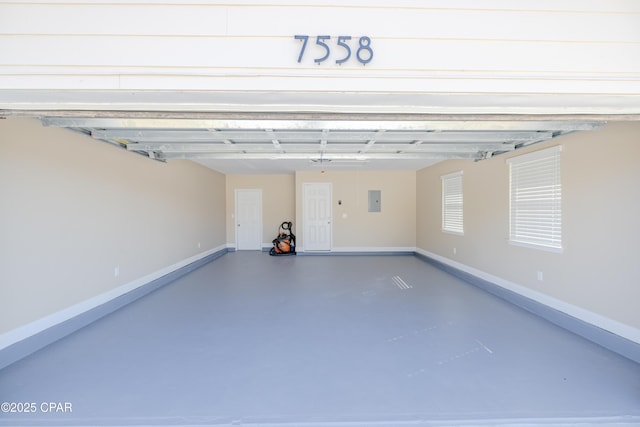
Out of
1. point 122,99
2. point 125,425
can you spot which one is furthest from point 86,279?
point 122,99

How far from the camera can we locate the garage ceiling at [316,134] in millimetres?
2213

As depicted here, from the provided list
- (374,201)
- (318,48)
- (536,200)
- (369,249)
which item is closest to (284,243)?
(369,249)

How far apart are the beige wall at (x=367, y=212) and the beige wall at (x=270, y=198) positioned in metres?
0.70

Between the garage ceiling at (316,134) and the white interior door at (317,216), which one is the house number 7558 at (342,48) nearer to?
the garage ceiling at (316,134)

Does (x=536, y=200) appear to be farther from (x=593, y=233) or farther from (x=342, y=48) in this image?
(x=342, y=48)

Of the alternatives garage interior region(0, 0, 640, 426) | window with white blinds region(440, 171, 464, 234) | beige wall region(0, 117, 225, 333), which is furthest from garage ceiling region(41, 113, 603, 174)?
window with white blinds region(440, 171, 464, 234)

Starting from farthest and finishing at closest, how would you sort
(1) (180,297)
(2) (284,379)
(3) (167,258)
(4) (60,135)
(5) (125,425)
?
(3) (167,258), (1) (180,297), (4) (60,135), (2) (284,379), (5) (125,425)

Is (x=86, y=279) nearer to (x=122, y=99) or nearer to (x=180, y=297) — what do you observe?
(x=180, y=297)

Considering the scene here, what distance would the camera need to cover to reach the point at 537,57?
171 centimetres

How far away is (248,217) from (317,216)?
220 cm

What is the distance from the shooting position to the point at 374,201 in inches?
334

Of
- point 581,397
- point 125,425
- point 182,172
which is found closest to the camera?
point 125,425

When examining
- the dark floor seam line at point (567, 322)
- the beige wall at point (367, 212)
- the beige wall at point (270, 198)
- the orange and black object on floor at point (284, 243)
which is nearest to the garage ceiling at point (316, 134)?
the dark floor seam line at point (567, 322)

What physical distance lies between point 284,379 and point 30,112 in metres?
2.56
